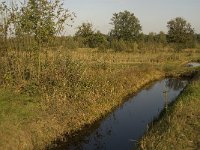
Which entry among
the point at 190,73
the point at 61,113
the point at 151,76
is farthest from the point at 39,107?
the point at 190,73

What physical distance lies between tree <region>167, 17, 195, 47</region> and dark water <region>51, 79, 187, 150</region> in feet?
161

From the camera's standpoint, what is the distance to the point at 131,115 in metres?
17.8

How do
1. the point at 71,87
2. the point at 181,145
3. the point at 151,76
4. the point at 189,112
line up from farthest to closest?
1. the point at 151,76
2. the point at 71,87
3. the point at 189,112
4. the point at 181,145

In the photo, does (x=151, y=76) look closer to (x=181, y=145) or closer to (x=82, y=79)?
(x=82, y=79)

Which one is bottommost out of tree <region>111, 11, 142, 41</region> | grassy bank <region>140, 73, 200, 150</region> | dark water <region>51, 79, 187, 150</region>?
dark water <region>51, 79, 187, 150</region>

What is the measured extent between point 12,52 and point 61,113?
215 inches

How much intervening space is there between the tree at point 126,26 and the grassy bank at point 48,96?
65820mm

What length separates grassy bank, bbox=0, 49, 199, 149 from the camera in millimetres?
12023

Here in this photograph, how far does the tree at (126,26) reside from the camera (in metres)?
85.9

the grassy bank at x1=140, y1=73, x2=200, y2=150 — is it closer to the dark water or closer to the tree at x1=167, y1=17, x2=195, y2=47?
the dark water

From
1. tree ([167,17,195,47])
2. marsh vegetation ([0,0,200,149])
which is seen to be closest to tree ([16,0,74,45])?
marsh vegetation ([0,0,200,149])

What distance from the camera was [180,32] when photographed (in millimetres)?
74688

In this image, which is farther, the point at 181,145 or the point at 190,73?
the point at 190,73

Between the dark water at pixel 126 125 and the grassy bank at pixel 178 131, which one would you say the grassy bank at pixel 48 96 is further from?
the grassy bank at pixel 178 131
